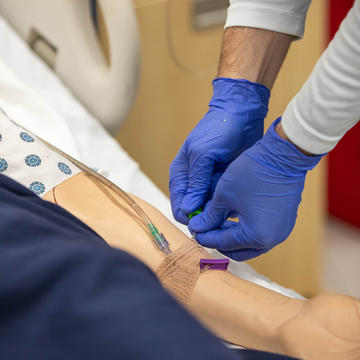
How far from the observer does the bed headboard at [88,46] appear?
3.64ft

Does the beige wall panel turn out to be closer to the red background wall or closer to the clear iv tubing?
the clear iv tubing

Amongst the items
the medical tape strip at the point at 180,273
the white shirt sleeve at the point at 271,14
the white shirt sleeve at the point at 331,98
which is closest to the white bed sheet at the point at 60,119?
the medical tape strip at the point at 180,273

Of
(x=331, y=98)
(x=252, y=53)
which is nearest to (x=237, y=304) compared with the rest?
(x=331, y=98)

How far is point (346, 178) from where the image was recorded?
218cm

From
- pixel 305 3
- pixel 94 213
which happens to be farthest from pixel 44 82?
pixel 305 3

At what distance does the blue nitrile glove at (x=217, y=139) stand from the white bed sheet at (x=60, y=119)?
67 mm

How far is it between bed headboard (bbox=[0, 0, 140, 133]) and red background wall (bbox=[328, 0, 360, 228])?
1.14 m

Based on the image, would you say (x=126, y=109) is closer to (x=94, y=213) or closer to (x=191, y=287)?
(x=94, y=213)

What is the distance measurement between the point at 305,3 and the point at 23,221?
675mm

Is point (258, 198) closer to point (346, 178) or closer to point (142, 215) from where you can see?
point (142, 215)

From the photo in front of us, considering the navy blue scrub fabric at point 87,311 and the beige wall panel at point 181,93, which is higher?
the navy blue scrub fabric at point 87,311

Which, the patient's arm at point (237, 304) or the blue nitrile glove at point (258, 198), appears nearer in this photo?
the patient's arm at point (237, 304)

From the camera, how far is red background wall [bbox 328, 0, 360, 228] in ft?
6.75

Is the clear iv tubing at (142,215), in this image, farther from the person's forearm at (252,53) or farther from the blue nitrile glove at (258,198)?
the person's forearm at (252,53)
